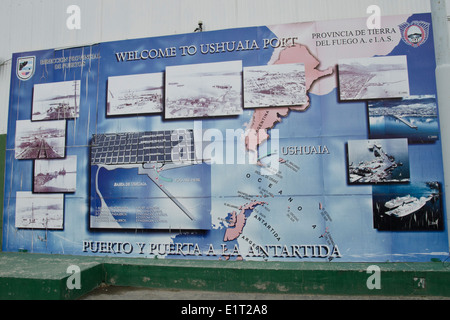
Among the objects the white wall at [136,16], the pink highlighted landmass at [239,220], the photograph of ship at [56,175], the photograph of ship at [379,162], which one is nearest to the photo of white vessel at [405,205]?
the photograph of ship at [379,162]

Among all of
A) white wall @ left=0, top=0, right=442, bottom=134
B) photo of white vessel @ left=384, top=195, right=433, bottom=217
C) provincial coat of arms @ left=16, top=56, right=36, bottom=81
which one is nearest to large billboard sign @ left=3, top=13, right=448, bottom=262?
photo of white vessel @ left=384, top=195, right=433, bottom=217

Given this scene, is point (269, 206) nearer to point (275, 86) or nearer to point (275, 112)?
point (275, 112)

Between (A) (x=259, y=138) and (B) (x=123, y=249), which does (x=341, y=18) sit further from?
(B) (x=123, y=249)

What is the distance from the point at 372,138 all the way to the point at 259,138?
217 centimetres

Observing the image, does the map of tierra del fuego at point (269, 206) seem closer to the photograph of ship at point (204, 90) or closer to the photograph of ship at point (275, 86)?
the photograph of ship at point (275, 86)

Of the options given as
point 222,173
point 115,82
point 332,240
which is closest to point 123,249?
point 222,173

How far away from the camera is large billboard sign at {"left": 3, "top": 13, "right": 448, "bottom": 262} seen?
5.79 metres

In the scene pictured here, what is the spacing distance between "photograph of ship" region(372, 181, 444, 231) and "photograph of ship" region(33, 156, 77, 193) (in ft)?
20.8

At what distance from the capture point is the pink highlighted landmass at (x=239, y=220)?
19.9ft

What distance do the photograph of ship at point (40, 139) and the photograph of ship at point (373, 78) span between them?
6186 millimetres

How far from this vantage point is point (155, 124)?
21.4ft

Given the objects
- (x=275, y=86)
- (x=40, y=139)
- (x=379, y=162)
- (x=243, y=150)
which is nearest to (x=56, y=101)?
(x=40, y=139)

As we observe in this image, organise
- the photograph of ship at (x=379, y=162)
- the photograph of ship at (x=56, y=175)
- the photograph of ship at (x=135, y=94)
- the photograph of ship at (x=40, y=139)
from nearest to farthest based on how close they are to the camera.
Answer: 1. the photograph of ship at (x=379, y=162)
2. the photograph of ship at (x=135, y=94)
3. the photograph of ship at (x=56, y=175)
4. the photograph of ship at (x=40, y=139)

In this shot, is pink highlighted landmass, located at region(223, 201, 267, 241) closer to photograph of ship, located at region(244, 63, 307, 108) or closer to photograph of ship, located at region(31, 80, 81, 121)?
photograph of ship, located at region(244, 63, 307, 108)
